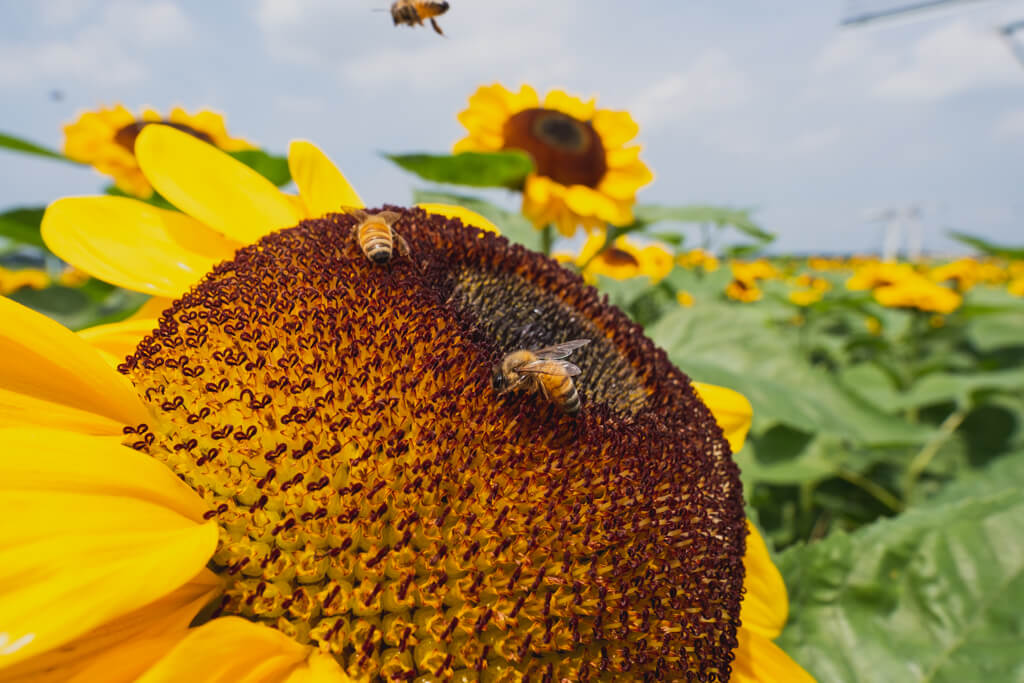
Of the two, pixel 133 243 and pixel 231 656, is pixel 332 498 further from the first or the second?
pixel 133 243

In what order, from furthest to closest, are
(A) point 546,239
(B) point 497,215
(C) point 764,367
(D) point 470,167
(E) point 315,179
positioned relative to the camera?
(A) point 546,239, (C) point 764,367, (B) point 497,215, (D) point 470,167, (E) point 315,179

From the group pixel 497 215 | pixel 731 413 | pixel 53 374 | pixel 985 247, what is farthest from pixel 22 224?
pixel 985 247

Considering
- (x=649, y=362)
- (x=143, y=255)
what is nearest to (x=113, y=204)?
(x=143, y=255)

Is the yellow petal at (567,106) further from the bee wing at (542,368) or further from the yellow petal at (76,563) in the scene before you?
the yellow petal at (76,563)

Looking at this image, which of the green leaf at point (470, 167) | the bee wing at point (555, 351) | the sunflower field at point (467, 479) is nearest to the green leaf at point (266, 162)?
the sunflower field at point (467, 479)

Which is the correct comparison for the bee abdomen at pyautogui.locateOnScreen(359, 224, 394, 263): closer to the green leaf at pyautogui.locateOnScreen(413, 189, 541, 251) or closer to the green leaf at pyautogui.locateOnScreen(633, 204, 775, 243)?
the green leaf at pyautogui.locateOnScreen(413, 189, 541, 251)

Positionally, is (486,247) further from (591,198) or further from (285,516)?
(591,198)
